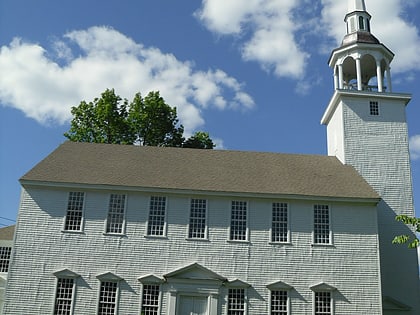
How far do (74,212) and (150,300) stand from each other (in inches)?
222

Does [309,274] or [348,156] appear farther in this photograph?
[348,156]

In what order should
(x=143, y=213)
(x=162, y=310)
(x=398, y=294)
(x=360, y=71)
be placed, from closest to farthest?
(x=162, y=310) < (x=143, y=213) < (x=398, y=294) < (x=360, y=71)

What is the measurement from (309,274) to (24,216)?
14014 mm

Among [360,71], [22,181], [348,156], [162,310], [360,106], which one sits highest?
[360,71]

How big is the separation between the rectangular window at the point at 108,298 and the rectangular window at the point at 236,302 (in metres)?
5.33

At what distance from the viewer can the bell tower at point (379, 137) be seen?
25375 mm

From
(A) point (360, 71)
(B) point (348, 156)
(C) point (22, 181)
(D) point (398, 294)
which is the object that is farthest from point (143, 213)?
(A) point (360, 71)

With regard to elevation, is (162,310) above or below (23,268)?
below

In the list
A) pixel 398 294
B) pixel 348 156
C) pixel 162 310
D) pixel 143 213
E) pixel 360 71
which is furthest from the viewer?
pixel 360 71

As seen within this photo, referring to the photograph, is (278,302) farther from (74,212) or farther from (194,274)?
(74,212)

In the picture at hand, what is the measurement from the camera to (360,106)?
2864cm

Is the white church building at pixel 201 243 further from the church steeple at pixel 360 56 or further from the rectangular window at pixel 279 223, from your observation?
the church steeple at pixel 360 56

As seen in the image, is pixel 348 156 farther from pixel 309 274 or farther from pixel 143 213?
pixel 143 213

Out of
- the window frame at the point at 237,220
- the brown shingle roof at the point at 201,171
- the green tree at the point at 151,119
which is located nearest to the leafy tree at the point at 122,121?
the green tree at the point at 151,119
